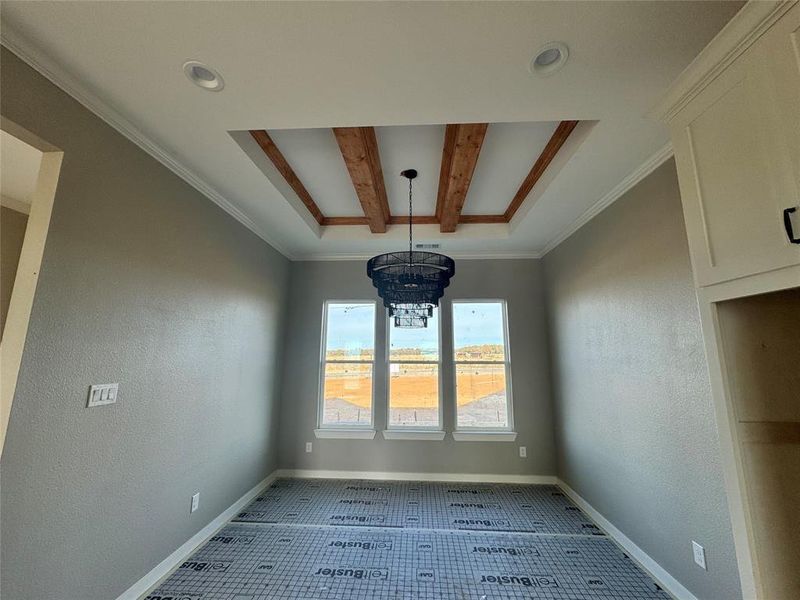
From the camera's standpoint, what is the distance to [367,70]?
1562mm

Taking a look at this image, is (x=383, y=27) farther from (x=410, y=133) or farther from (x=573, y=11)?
(x=410, y=133)

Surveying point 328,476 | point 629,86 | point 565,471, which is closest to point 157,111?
point 629,86

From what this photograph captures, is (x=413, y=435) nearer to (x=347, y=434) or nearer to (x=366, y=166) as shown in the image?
(x=347, y=434)

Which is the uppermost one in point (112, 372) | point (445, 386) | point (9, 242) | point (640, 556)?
point (9, 242)

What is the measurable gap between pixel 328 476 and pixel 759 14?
476cm

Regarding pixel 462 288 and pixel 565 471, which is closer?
pixel 565 471

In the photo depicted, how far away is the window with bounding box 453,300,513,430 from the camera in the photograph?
4.12 m

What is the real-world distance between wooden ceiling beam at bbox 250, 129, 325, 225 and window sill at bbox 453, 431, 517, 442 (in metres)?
3.10

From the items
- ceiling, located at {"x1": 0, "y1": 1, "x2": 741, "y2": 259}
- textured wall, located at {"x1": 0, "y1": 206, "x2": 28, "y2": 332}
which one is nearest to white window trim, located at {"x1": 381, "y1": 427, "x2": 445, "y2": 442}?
ceiling, located at {"x1": 0, "y1": 1, "x2": 741, "y2": 259}

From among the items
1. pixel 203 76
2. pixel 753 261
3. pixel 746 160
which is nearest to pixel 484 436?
pixel 753 261

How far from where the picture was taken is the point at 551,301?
4055 mm

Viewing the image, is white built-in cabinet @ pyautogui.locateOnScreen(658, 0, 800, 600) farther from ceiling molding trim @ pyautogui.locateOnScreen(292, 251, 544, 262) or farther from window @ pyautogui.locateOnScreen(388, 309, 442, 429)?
window @ pyautogui.locateOnScreen(388, 309, 442, 429)

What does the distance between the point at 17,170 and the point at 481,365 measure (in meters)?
4.58

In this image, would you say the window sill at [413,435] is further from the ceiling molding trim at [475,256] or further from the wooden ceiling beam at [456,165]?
the wooden ceiling beam at [456,165]
